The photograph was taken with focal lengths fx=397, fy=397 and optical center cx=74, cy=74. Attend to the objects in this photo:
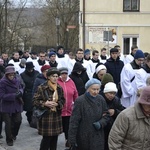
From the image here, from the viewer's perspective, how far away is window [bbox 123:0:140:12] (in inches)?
1141

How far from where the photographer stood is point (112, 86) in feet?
19.3

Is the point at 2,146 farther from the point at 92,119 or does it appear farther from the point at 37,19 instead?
the point at 37,19

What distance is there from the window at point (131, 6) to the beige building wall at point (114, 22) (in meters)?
0.28

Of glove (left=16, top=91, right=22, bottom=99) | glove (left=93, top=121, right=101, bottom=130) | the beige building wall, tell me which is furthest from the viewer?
the beige building wall

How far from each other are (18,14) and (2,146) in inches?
1163

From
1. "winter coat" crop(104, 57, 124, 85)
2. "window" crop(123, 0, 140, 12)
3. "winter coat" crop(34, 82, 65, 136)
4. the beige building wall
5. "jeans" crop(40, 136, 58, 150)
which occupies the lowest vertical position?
"jeans" crop(40, 136, 58, 150)

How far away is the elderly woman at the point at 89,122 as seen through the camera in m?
5.67

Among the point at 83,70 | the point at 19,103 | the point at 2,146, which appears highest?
the point at 83,70

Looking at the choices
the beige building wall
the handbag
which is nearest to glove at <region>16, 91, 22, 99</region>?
the handbag

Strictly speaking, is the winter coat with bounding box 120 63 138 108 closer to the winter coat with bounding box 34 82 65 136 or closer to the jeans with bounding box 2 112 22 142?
the winter coat with bounding box 34 82 65 136

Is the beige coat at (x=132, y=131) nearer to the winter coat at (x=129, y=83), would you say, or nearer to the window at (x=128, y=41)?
the winter coat at (x=129, y=83)

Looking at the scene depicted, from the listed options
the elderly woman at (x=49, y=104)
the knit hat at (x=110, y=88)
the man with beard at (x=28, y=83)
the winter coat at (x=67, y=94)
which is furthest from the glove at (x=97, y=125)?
the man with beard at (x=28, y=83)

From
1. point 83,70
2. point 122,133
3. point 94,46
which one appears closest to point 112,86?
point 122,133

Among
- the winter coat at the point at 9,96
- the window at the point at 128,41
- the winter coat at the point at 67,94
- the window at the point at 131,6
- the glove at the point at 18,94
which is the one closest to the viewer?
the winter coat at the point at 67,94
